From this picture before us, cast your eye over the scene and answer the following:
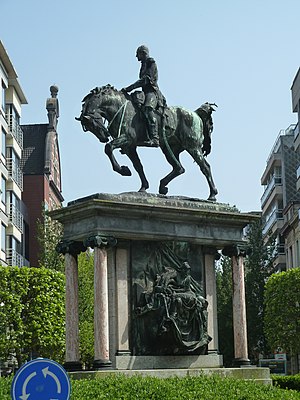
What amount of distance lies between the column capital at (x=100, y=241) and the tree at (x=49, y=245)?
123ft

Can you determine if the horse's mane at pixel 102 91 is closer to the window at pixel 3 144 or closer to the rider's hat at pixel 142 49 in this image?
the rider's hat at pixel 142 49

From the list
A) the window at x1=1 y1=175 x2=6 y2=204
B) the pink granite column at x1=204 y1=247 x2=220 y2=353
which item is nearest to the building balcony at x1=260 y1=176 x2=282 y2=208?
the window at x1=1 y1=175 x2=6 y2=204

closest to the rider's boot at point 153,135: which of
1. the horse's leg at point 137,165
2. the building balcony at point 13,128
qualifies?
the horse's leg at point 137,165

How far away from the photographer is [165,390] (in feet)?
66.5

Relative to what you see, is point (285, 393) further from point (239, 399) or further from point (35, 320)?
point (35, 320)

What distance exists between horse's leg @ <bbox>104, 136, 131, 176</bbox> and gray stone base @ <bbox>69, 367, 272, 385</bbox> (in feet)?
18.2

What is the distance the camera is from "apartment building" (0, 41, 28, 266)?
69750mm

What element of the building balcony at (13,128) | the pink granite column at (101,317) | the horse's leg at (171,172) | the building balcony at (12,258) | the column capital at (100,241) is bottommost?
the pink granite column at (101,317)

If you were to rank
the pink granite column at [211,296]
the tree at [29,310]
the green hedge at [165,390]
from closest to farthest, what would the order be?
1. the green hedge at [165,390]
2. the pink granite column at [211,296]
3. the tree at [29,310]

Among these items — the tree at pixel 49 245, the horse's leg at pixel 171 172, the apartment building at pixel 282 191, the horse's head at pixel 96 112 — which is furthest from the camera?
the apartment building at pixel 282 191

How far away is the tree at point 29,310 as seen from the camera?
170 ft

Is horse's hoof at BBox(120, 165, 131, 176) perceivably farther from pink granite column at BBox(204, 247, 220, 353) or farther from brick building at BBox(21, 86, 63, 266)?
brick building at BBox(21, 86, 63, 266)

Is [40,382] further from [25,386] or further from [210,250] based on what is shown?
[210,250]

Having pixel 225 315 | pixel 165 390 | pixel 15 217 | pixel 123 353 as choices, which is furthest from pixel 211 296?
pixel 15 217
